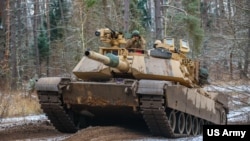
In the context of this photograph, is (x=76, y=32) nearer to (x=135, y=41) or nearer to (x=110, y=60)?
(x=135, y=41)

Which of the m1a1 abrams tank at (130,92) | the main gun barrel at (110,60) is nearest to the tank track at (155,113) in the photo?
the m1a1 abrams tank at (130,92)

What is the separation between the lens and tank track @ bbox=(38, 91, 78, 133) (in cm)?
1202

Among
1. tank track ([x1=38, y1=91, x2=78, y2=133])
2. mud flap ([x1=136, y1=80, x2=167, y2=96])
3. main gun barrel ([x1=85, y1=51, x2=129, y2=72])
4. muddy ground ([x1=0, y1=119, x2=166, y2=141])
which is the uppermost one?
main gun barrel ([x1=85, y1=51, x2=129, y2=72])

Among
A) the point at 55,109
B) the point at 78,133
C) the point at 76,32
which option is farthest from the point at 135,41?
the point at 76,32

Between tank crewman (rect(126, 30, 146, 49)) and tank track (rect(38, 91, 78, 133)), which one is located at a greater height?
tank crewman (rect(126, 30, 146, 49))

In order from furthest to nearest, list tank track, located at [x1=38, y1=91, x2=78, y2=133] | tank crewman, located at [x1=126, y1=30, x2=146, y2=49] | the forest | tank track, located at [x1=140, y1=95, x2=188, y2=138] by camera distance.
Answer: the forest → tank crewman, located at [x1=126, y1=30, x2=146, y2=49] → tank track, located at [x1=38, y1=91, x2=78, y2=133] → tank track, located at [x1=140, y1=95, x2=188, y2=138]

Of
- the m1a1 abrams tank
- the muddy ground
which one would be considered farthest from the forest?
the m1a1 abrams tank

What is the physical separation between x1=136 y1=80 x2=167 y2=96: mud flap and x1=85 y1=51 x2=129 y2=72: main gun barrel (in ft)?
2.46

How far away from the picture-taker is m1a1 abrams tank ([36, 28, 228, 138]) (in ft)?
A: 37.1

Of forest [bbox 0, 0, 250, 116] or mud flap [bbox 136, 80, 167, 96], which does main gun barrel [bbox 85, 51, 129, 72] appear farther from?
forest [bbox 0, 0, 250, 116]

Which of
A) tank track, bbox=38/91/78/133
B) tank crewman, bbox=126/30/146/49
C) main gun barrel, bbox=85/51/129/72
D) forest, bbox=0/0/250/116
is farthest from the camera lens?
forest, bbox=0/0/250/116

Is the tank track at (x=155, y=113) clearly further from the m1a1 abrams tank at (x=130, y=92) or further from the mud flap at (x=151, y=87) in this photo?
the mud flap at (x=151, y=87)

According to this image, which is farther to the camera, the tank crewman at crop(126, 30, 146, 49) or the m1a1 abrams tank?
the tank crewman at crop(126, 30, 146, 49)

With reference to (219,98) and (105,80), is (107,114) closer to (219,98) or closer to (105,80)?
(105,80)
